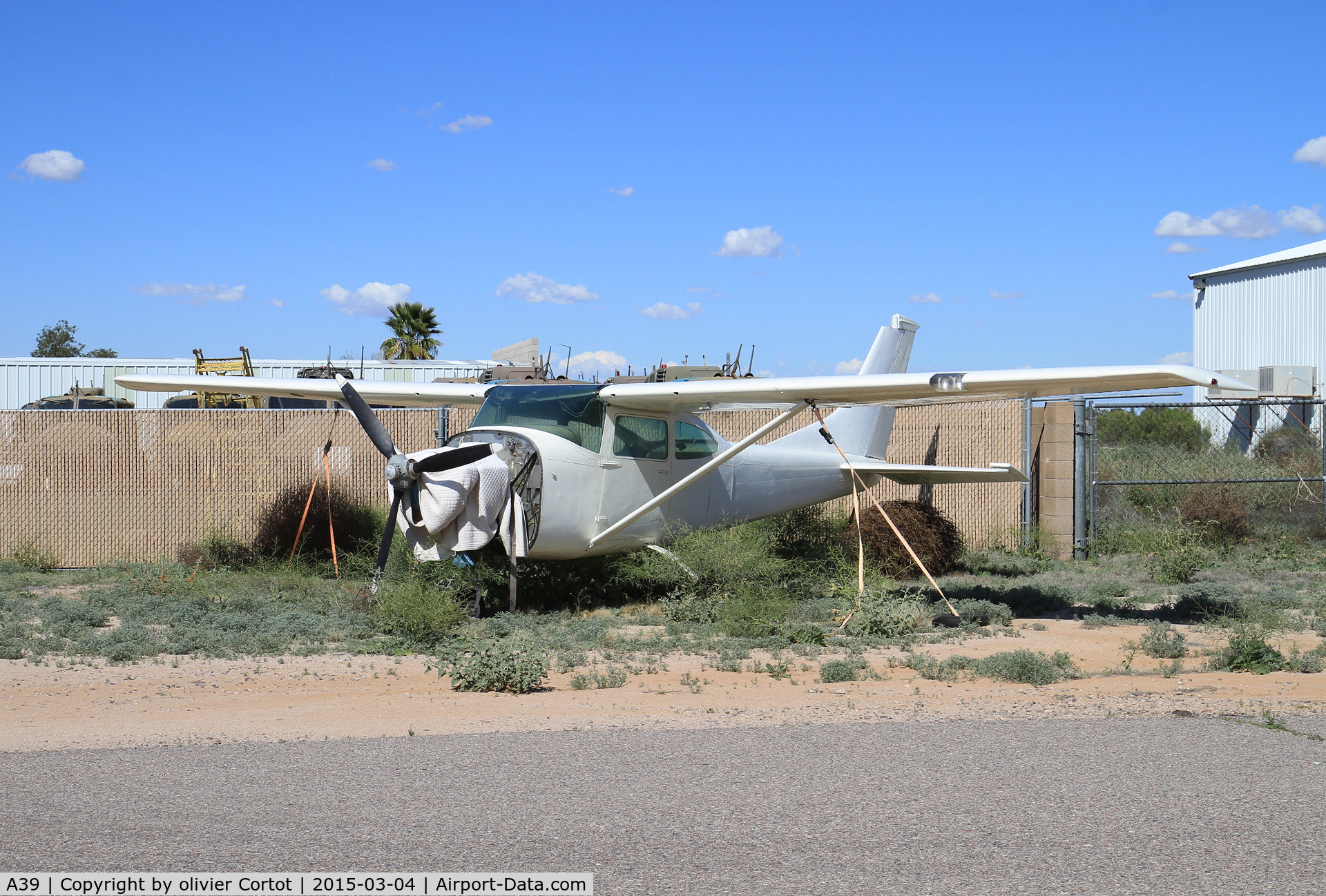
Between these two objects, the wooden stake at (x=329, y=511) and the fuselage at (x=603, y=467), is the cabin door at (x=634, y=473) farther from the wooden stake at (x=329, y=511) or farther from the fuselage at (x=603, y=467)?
the wooden stake at (x=329, y=511)

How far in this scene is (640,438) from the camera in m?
11.5

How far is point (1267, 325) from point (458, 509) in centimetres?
3027

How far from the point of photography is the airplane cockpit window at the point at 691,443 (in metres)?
11.9

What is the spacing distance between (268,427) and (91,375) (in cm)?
2039

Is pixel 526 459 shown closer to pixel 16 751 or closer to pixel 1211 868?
pixel 16 751

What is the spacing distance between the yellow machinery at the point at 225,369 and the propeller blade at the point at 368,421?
39.3ft

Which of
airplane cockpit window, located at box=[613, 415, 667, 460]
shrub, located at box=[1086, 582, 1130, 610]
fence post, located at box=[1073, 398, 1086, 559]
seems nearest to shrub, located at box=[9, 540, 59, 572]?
airplane cockpit window, located at box=[613, 415, 667, 460]

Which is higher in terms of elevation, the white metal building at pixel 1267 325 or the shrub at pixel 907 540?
the white metal building at pixel 1267 325

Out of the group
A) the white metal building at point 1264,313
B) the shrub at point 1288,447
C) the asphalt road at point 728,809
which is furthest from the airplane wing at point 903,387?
the white metal building at point 1264,313

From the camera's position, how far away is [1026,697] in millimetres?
6824

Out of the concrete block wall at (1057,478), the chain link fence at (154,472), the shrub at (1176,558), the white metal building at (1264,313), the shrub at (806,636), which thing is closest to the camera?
the shrub at (806,636)

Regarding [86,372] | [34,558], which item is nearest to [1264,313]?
[34,558]

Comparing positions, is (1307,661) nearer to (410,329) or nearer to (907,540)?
(907,540)

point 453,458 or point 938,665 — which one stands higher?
point 453,458
